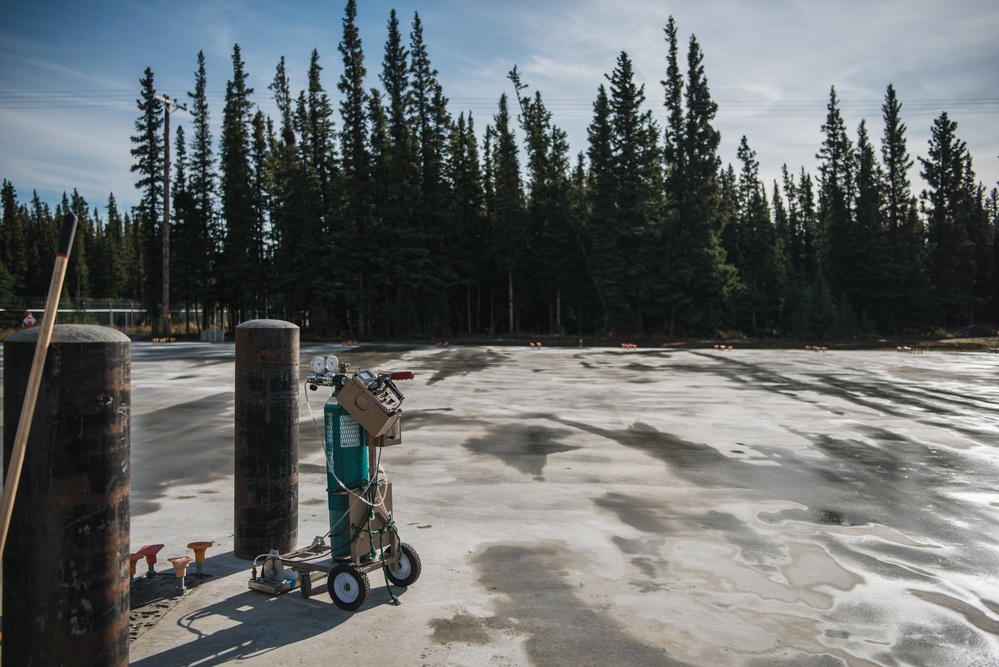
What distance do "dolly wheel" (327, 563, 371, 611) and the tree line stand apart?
41.9 m

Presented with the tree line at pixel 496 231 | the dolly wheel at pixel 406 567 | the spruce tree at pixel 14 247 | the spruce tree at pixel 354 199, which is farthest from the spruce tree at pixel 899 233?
the spruce tree at pixel 14 247

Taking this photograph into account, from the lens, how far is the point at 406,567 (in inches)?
205

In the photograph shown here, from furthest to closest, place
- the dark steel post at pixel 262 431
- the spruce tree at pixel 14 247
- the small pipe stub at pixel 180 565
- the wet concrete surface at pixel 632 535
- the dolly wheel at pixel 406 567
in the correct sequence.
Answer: the spruce tree at pixel 14 247 < the dark steel post at pixel 262 431 < the dolly wheel at pixel 406 567 < the small pipe stub at pixel 180 565 < the wet concrete surface at pixel 632 535

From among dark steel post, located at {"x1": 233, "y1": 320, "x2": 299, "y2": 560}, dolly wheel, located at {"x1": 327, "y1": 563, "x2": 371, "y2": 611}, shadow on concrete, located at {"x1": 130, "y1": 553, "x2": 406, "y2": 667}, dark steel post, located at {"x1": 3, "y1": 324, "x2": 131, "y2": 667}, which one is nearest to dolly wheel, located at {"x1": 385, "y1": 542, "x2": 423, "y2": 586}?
shadow on concrete, located at {"x1": 130, "y1": 553, "x2": 406, "y2": 667}

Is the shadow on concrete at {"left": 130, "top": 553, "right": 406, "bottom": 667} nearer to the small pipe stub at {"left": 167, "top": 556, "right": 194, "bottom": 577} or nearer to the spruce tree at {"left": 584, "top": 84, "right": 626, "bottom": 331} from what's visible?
the small pipe stub at {"left": 167, "top": 556, "right": 194, "bottom": 577}

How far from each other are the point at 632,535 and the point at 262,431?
11.7ft

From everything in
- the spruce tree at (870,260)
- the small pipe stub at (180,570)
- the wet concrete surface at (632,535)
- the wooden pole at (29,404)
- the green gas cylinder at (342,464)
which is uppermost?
the spruce tree at (870,260)

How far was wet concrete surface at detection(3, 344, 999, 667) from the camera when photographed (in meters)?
4.39

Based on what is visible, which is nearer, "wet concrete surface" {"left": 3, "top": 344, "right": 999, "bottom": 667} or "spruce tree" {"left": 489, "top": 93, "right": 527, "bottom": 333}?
"wet concrete surface" {"left": 3, "top": 344, "right": 999, "bottom": 667}

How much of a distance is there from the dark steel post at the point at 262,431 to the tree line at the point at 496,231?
40.9 meters

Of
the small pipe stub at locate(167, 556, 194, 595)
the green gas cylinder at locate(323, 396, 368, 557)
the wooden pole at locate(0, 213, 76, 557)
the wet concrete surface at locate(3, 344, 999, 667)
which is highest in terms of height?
the wooden pole at locate(0, 213, 76, 557)

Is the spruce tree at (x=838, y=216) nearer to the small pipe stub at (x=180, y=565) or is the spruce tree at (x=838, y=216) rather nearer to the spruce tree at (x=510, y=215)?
the spruce tree at (x=510, y=215)

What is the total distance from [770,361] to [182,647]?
25.7m

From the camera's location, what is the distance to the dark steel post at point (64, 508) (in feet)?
11.0
